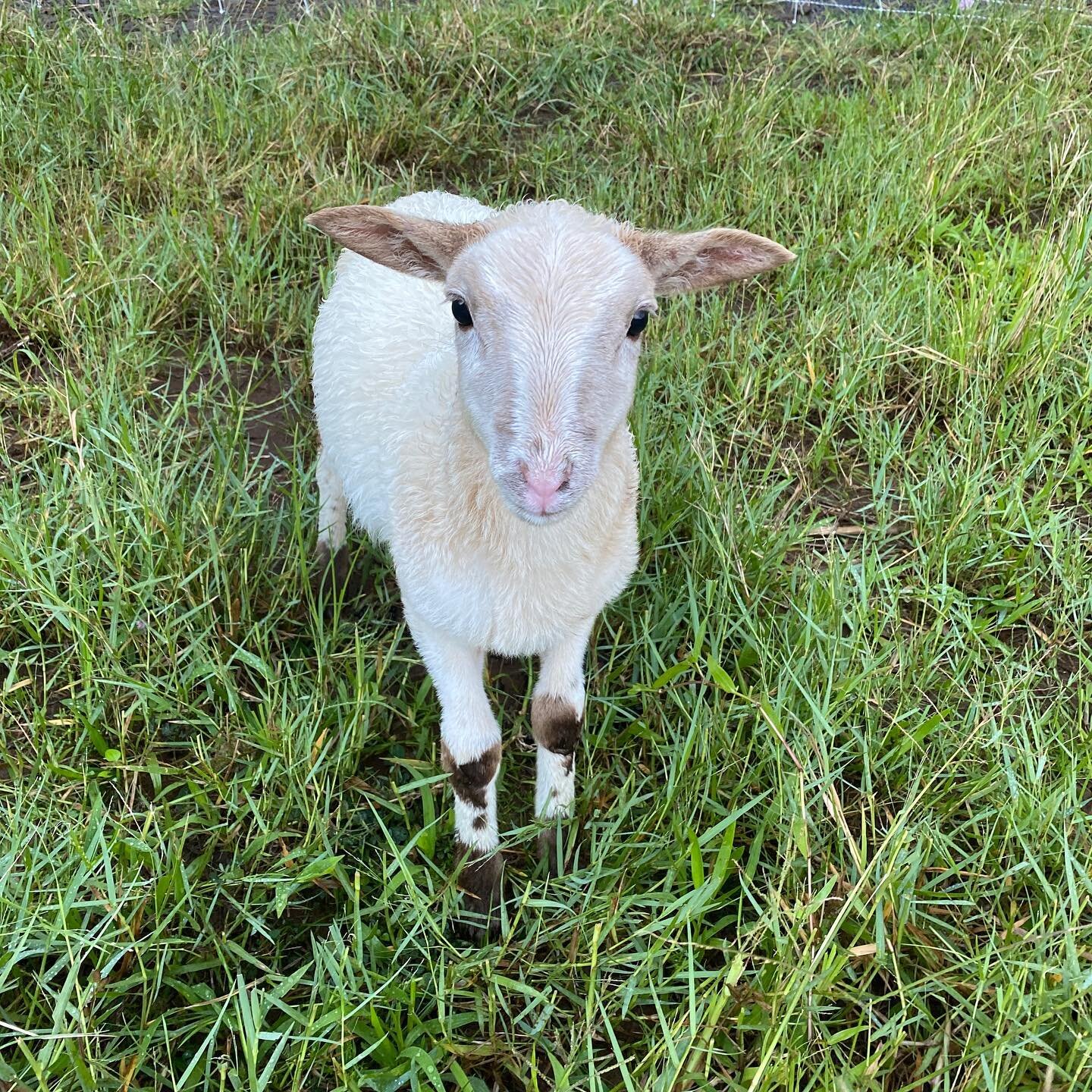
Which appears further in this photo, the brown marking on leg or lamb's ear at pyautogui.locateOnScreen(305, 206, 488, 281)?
the brown marking on leg

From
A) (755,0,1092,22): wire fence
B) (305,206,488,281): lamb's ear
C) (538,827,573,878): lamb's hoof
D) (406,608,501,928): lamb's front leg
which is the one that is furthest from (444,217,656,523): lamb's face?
(755,0,1092,22): wire fence

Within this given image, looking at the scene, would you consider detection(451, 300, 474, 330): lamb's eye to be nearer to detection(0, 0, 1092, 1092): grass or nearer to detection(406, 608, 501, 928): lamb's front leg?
detection(406, 608, 501, 928): lamb's front leg

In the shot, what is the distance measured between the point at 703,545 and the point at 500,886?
1.25 m

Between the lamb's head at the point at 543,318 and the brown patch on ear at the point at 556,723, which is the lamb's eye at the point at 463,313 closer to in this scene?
the lamb's head at the point at 543,318

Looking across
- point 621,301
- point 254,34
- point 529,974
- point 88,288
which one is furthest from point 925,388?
point 254,34

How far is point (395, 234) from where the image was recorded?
216 cm

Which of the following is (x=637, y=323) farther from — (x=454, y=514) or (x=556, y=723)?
(x=556, y=723)

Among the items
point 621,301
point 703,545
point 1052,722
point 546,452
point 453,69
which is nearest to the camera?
point 546,452

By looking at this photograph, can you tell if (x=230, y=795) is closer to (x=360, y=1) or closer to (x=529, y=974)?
(x=529, y=974)

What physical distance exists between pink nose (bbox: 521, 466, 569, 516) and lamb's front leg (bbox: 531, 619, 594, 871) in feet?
2.15

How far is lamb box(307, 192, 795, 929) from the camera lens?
1.79 meters

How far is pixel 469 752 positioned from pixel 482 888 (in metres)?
0.37

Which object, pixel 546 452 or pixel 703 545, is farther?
pixel 703 545

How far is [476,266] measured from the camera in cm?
192
